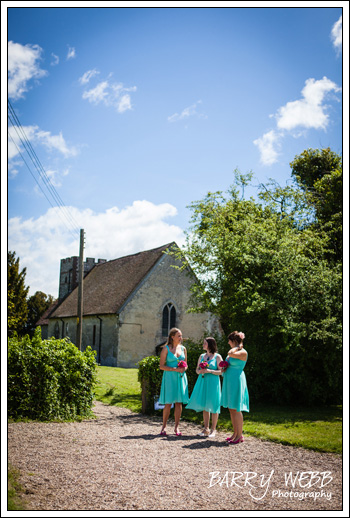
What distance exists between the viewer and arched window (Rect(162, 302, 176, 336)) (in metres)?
31.2

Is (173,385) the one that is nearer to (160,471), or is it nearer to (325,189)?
(160,471)

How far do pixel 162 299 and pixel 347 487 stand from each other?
27511 mm

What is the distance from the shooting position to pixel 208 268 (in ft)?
52.2

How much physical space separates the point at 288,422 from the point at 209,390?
272cm

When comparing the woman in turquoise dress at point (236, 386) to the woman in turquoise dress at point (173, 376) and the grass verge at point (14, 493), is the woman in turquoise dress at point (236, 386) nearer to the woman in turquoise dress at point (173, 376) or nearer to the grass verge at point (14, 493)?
the woman in turquoise dress at point (173, 376)

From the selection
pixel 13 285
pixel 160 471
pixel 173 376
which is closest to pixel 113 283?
pixel 13 285

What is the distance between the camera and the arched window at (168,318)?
102 ft

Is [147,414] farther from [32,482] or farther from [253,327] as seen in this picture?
[32,482]

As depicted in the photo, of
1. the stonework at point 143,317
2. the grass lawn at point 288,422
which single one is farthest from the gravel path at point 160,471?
the stonework at point 143,317

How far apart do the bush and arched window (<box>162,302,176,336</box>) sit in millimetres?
21262

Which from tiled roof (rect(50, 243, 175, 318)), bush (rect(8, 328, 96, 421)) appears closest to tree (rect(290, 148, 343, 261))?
bush (rect(8, 328, 96, 421))

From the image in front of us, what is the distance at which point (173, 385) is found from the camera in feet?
27.2

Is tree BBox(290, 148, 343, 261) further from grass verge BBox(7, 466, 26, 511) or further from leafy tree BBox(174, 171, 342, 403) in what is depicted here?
grass verge BBox(7, 466, 26, 511)

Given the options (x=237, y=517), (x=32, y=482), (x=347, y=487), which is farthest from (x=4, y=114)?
(x=347, y=487)
